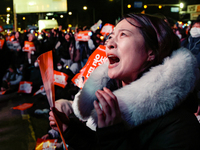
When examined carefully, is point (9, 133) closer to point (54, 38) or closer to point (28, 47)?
point (28, 47)

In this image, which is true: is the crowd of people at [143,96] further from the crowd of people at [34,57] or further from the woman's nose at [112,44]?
the crowd of people at [34,57]

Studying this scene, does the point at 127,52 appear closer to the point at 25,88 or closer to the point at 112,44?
the point at 112,44

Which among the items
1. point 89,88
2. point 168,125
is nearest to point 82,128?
point 89,88

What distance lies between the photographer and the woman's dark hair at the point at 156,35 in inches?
39.4

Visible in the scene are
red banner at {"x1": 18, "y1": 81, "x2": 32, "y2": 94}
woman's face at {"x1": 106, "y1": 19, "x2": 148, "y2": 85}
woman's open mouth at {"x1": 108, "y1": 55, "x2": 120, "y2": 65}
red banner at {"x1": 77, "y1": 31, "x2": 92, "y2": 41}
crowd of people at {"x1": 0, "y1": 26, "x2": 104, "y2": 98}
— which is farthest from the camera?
crowd of people at {"x1": 0, "y1": 26, "x2": 104, "y2": 98}

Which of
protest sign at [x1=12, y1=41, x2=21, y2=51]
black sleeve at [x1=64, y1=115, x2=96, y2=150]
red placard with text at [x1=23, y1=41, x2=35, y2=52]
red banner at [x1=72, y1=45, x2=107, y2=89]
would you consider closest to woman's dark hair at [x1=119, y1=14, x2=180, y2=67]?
black sleeve at [x1=64, y1=115, x2=96, y2=150]

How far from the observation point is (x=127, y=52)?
3.24 feet

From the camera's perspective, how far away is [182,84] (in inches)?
35.2

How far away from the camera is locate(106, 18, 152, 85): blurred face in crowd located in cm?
99

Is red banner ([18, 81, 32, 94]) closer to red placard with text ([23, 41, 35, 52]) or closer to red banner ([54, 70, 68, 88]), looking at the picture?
red placard with text ([23, 41, 35, 52])

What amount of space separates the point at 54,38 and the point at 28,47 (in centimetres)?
217

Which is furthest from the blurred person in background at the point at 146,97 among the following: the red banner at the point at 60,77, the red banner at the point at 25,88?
the red banner at the point at 25,88

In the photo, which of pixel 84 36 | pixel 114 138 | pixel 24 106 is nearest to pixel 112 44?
pixel 114 138

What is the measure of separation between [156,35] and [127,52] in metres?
0.20
